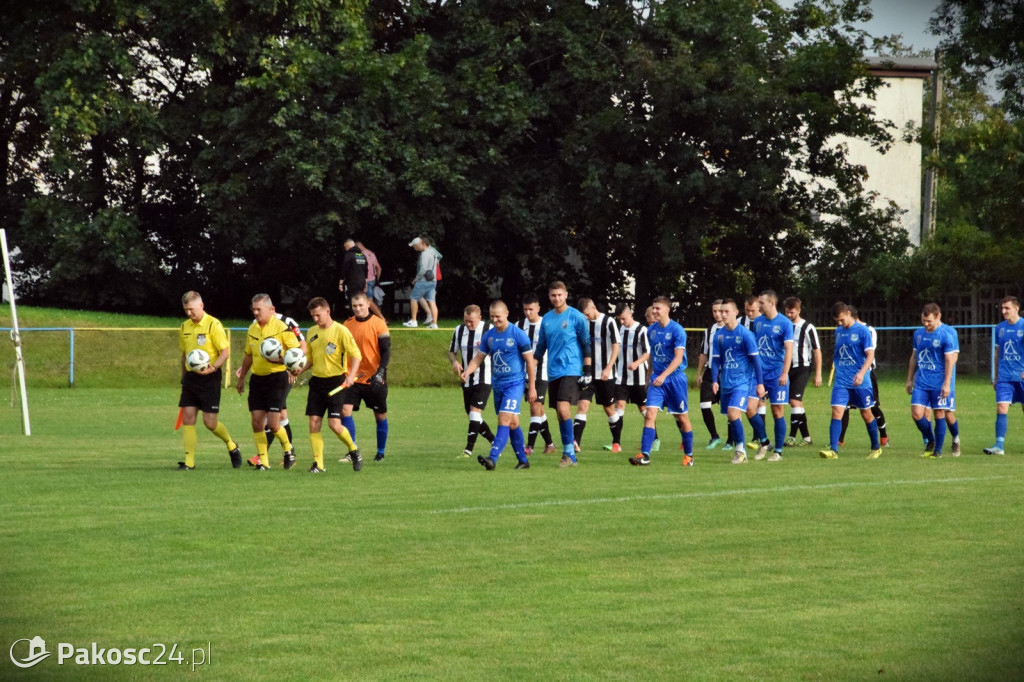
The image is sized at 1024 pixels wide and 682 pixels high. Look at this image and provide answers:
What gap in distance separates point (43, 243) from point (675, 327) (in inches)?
965

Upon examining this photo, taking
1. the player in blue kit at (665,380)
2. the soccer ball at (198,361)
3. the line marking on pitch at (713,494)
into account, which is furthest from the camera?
the player in blue kit at (665,380)

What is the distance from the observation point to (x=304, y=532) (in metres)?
9.56

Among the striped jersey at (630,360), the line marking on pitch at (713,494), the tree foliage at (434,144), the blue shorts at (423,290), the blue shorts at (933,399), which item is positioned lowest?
the line marking on pitch at (713,494)

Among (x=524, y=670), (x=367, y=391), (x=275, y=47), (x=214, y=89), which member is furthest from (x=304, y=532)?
(x=214, y=89)

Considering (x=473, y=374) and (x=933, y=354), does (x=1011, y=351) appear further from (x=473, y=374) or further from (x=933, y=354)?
(x=473, y=374)

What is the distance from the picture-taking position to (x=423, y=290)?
32.4 m

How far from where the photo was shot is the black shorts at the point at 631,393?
1792cm

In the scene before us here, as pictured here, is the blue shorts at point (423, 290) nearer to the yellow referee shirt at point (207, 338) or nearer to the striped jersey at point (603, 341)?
the striped jersey at point (603, 341)

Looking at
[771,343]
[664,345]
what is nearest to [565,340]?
[664,345]

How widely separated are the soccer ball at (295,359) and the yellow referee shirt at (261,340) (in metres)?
0.17

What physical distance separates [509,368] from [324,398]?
82.3 inches

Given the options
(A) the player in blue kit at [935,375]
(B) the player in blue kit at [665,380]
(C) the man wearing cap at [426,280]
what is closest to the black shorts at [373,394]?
(B) the player in blue kit at [665,380]

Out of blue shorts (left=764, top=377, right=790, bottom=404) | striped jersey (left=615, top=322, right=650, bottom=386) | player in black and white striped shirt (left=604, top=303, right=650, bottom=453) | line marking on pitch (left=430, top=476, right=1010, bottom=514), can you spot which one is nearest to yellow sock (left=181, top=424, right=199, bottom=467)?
line marking on pitch (left=430, top=476, right=1010, bottom=514)

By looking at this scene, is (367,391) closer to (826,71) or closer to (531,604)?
(531,604)
